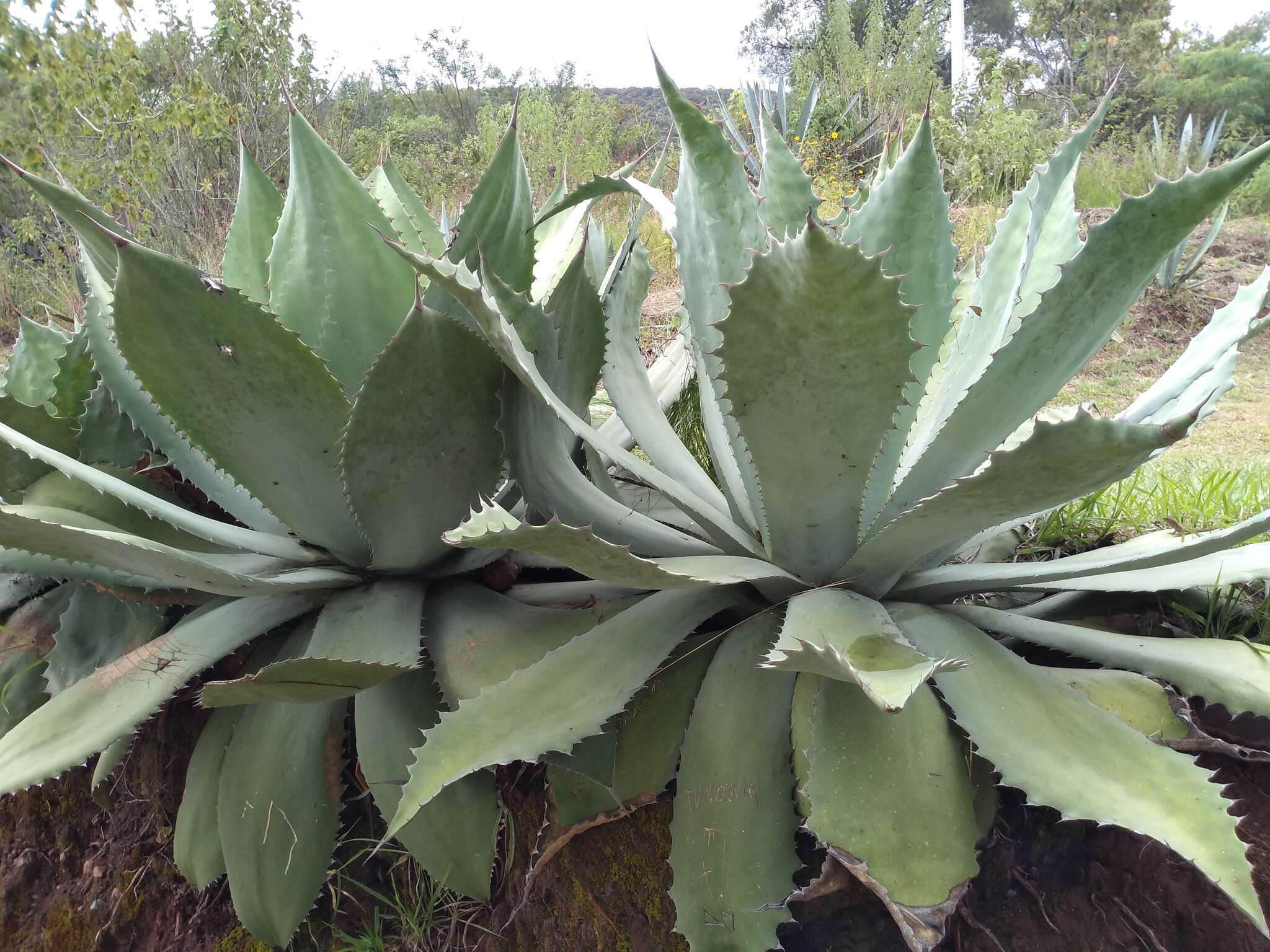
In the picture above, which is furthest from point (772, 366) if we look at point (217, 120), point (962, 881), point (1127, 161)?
point (1127, 161)

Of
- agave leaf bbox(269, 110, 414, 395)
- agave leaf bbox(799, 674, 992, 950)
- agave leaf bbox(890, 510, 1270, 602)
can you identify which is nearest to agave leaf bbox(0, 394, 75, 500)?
agave leaf bbox(269, 110, 414, 395)

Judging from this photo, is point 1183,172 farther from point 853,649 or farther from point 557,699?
point 557,699

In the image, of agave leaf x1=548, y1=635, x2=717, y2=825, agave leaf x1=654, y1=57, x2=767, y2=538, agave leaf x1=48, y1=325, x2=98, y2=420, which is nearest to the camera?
agave leaf x1=548, y1=635, x2=717, y2=825

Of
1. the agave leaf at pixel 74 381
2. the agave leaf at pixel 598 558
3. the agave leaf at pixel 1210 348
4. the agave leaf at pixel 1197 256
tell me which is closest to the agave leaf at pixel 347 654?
the agave leaf at pixel 598 558

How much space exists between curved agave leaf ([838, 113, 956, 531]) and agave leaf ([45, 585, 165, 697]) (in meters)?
1.16

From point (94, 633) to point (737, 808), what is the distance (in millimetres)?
1082

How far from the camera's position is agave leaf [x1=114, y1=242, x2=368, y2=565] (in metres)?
0.98

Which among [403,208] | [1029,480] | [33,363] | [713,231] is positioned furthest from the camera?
[33,363]

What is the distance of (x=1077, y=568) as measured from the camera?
1.07 metres

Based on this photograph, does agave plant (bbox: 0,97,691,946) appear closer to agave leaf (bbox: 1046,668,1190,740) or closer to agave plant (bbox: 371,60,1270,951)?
agave plant (bbox: 371,60,1270,951)

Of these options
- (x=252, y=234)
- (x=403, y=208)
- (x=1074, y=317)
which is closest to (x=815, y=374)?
(x=1074, y=317)

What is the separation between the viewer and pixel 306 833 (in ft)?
3.78

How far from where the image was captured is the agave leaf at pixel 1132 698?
0.98m

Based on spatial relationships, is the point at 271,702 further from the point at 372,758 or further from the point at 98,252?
the point at 98,252
